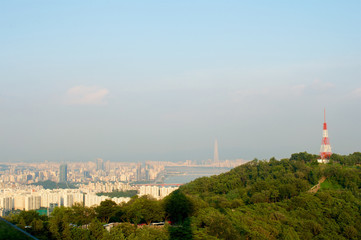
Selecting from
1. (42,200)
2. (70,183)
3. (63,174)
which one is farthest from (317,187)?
(63,174)

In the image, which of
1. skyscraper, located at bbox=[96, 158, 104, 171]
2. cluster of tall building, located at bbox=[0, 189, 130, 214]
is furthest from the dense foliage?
skyscraper, located at bbox=[96, 158, 104, 171]

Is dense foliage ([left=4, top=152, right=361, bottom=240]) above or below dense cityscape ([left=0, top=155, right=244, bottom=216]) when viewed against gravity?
above

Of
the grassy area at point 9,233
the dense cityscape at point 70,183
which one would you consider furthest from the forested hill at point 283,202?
the grassy area at point 9,233

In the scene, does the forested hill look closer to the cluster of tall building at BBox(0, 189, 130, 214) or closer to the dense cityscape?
the dense cityscape

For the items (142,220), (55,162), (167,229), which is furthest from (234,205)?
(55,162)

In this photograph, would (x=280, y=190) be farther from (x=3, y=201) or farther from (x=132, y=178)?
(x=132, y=178)

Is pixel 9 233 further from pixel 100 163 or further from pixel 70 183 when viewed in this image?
pixel 100 163

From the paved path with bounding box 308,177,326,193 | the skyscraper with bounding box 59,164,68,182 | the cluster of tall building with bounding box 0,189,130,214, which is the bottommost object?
the cluster of tall building with bounding box 0,189,130,214
